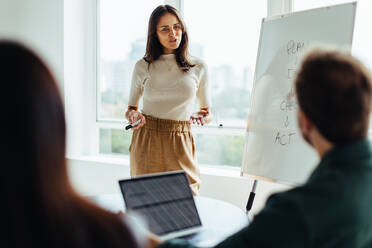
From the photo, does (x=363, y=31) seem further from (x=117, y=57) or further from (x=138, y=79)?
(x=117, y=57)

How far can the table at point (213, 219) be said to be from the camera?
4.28 ft

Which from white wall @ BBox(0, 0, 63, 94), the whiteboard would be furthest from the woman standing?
white wall @ BBox(0, 0, 63, 94)

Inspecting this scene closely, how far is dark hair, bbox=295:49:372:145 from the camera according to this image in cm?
78

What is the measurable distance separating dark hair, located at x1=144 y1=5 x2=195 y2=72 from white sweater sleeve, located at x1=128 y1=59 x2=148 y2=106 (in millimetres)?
47

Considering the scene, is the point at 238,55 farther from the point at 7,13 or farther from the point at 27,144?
the point at 27,144

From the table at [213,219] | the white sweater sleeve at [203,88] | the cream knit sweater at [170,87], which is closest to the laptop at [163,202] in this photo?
the table at [213,219]

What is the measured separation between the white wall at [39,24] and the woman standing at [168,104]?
1.25 meters

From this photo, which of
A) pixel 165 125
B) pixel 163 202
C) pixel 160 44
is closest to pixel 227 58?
pixel 160 44

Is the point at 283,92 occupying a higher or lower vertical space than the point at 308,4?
lower

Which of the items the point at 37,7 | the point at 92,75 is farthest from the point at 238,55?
the point at 37,7

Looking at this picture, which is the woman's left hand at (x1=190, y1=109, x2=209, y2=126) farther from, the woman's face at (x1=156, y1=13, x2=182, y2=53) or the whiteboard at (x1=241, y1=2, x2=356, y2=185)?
the woman's face at (x1=156, y1=13, x2=182, y2=53)

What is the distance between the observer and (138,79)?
7.36ft

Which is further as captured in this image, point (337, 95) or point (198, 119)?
point (198, 119)

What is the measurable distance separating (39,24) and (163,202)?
8.58ft
